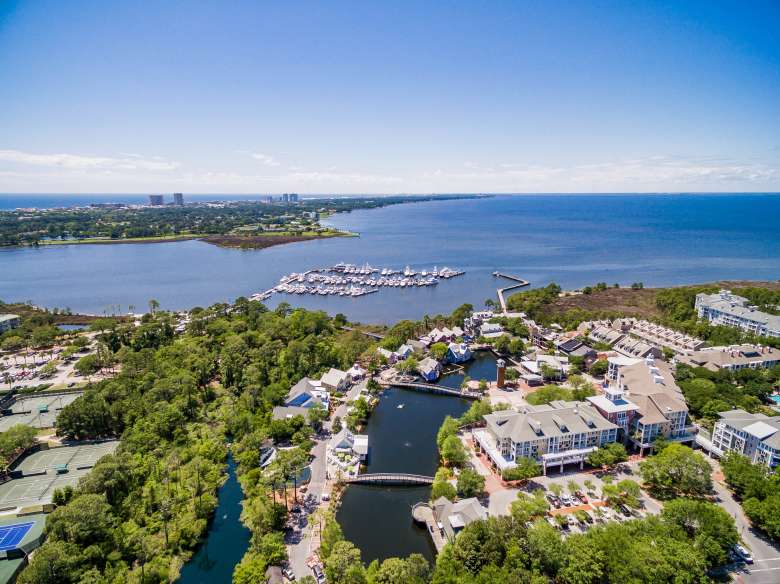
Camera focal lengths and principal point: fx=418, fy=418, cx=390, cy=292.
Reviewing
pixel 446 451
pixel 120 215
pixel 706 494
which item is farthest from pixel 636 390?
pixel 120 215

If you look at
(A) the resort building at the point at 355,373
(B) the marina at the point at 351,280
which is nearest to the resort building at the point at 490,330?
(A) the resort building at the point at 355,373

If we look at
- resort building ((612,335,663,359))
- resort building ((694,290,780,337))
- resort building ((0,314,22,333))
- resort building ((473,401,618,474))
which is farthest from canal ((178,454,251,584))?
resort building ((694,290,780,337))

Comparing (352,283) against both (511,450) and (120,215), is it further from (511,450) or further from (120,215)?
(120,215)

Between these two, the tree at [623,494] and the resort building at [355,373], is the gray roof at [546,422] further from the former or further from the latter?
the resort building at [355,373]

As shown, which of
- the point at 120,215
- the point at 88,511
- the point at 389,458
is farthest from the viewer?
the point at 120,215

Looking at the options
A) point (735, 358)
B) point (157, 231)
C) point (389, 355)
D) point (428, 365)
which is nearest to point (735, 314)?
point (735, 358)

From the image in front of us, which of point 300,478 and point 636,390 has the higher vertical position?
point 636,390

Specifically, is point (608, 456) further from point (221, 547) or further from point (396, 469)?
point (221, 547)
